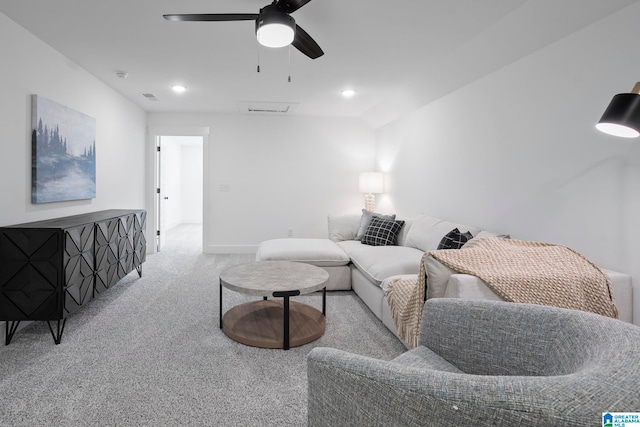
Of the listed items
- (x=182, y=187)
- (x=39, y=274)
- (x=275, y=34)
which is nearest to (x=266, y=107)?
(x=275, y=34)

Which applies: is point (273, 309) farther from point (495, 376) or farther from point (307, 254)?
point (495, 376)

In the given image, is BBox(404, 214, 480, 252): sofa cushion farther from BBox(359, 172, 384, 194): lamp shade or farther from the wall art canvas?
the wall art canvas

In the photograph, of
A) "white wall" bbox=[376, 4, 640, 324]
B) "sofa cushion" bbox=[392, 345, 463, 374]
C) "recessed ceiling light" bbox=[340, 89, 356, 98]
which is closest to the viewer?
"sofa cushion" bbox=[392, 345, 463, 374]

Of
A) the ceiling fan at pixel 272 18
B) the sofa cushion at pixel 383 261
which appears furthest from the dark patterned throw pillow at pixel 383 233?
the ceiling fan at pixel 272 18

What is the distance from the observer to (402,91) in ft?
14.7

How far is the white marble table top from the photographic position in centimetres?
253

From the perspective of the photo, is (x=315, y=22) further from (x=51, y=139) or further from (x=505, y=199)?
(x=51, y=139)

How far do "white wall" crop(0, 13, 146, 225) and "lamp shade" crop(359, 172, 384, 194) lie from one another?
3463 mm

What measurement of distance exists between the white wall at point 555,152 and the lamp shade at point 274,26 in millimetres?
1830

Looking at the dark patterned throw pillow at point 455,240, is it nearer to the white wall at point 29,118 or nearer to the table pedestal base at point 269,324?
the table pedestal base at point 269,324

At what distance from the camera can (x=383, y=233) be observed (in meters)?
4.41

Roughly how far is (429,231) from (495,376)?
316 centimetres

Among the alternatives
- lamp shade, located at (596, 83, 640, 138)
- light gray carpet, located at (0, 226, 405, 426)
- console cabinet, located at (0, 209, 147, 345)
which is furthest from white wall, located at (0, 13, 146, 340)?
lamp shade, located at (596, 83, 640, 138)

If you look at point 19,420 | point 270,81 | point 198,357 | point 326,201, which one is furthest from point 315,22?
point 326,201
